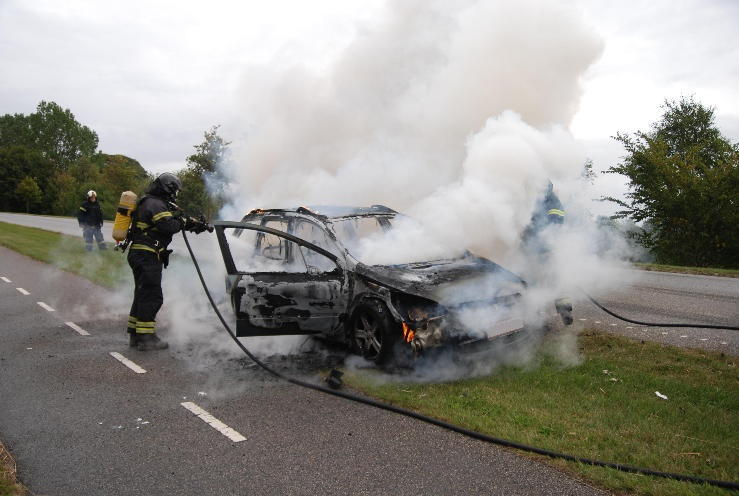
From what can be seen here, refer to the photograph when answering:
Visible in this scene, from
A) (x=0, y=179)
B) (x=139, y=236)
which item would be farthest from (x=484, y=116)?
(x=0, y=179)

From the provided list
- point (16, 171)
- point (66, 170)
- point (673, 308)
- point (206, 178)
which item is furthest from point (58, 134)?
point (673, 308)

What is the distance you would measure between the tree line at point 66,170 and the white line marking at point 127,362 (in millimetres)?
2290

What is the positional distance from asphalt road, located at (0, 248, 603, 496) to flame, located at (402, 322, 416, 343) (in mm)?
755

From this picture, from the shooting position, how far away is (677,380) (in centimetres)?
500

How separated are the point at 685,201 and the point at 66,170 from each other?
94697mm

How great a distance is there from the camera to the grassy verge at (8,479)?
3111 millimetres

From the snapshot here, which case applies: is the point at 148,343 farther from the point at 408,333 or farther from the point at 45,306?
the point at 45,306

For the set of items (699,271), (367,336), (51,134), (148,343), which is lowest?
(148,343)

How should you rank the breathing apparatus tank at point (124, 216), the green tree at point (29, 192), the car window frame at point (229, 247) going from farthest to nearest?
the green tree at point (29, 192) < the breathing apparatus tank at point (124, 216) < the car window frame at point (229, 247)

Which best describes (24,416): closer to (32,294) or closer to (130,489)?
(130,489)

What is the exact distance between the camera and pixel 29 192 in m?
69.8

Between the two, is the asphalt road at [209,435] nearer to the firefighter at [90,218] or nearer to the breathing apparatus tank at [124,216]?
the breathing apparatus tank at [124,216]

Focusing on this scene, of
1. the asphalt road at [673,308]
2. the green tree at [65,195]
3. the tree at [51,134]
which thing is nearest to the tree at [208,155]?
the asphalt road at [673,308]

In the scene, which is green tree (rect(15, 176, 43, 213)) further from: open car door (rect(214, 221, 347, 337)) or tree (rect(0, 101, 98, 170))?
open car door (rect(214, 221, 347, 337))
